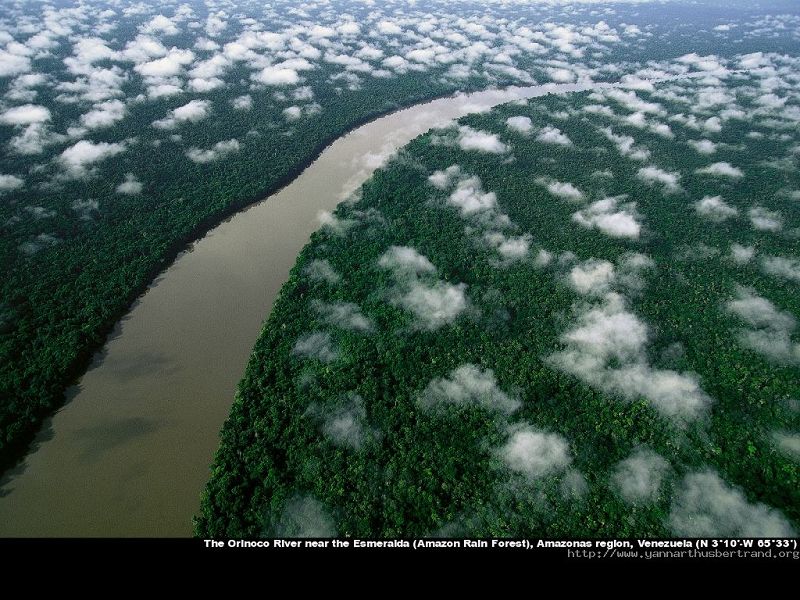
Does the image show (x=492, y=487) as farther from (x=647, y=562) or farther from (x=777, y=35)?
(x=777, y=35)

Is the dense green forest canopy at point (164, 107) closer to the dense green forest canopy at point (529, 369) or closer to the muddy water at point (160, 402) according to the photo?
the muddy water at point (160, 402)

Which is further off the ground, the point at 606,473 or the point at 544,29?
the point at 544,29

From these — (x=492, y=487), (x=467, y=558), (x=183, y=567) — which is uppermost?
(x=183, y=567)

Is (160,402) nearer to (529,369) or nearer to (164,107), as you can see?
(529,369)

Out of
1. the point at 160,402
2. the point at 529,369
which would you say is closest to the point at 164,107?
the point at 160,402

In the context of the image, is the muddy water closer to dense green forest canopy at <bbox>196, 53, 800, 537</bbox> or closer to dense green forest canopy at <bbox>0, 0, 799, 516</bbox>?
dense green forest canopy at <bbox>0, 0, 799, 516</bbox>

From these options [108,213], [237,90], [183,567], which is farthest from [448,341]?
[237,90]
